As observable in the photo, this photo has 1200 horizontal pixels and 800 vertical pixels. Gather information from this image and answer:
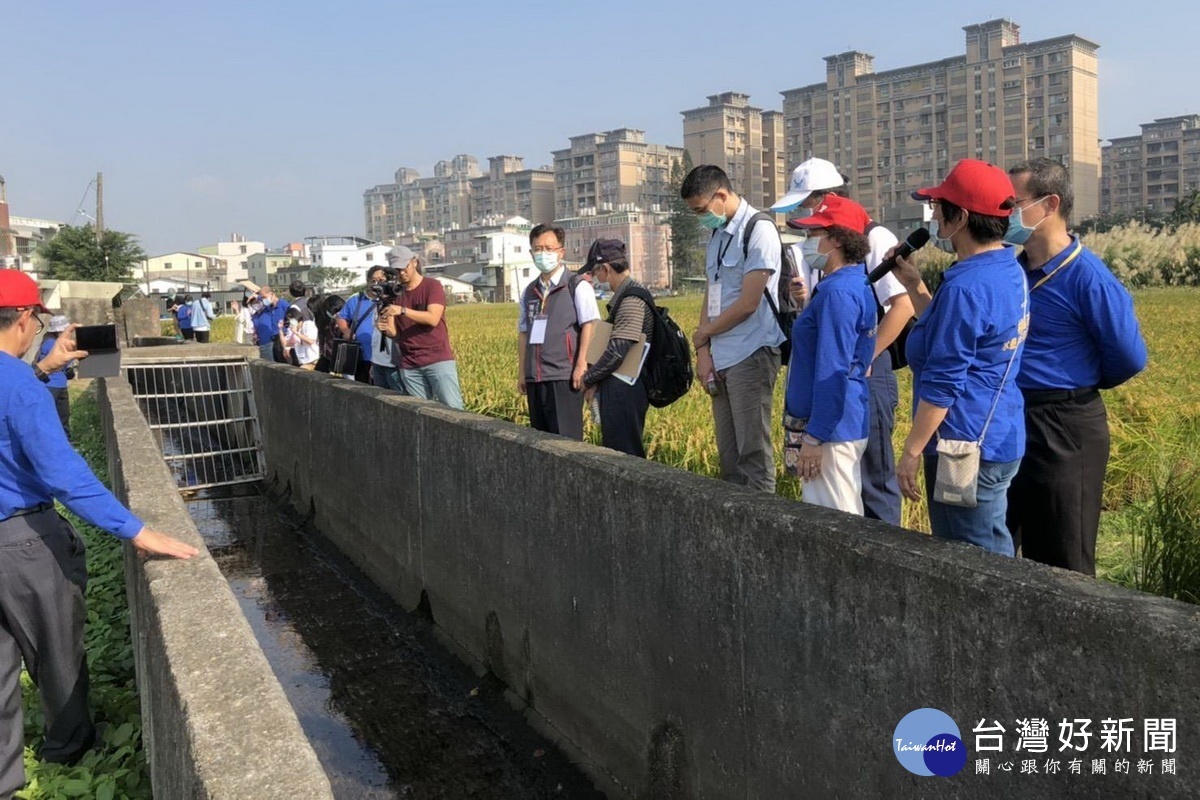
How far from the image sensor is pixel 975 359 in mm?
3244

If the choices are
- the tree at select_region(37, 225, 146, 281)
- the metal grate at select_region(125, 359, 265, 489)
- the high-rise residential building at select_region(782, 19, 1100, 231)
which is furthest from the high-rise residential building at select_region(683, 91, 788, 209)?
the metal grate at select_region(125, 359, 265, 489)

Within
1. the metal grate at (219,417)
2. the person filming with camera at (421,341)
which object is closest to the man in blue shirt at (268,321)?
the metal grate at (219,417)

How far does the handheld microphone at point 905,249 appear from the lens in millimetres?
3898

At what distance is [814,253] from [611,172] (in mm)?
164432

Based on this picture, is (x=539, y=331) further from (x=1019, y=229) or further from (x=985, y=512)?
(x=985, y=512)

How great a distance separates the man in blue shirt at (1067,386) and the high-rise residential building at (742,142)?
464 feet

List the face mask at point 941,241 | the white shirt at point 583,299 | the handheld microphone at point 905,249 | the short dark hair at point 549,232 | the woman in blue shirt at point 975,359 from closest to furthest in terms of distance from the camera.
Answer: the woman in blue shirt at point 975,359, the face mask at point 941,241, the handheld microphone at point 905,249, the white shirt at point 583,299, the short dark hair at point 549,232

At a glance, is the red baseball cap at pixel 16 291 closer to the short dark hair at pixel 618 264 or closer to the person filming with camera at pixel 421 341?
the short dark hair at pixel 618 264

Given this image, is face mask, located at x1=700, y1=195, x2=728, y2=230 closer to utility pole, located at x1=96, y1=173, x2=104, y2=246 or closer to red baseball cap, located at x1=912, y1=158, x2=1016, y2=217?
red baseball cap, located at x1=912, y1=158, x2=1016, y2=217

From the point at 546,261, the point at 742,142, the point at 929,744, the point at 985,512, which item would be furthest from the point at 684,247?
the point at 929,744

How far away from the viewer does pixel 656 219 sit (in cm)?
14238

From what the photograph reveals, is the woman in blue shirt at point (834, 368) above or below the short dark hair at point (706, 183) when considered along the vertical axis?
below

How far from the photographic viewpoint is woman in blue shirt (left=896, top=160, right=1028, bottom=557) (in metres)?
3.18

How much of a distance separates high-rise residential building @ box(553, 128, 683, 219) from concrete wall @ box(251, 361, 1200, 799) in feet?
507
